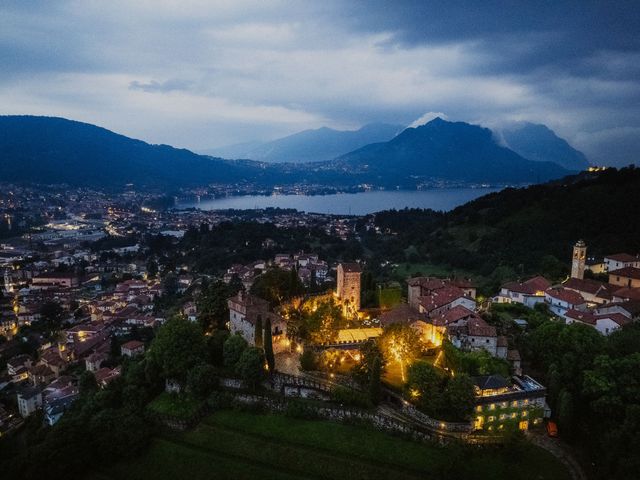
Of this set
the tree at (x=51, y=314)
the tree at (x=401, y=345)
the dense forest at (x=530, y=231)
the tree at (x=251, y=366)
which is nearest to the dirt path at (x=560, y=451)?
the tree at (x=401, y=345)

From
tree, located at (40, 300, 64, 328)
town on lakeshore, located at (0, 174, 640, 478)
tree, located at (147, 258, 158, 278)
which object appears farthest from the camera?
tree, located at (147, 258, 158, 278)

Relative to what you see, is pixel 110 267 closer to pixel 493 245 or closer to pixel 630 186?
pixel 493 245

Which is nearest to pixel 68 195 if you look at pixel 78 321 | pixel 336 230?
pixel 336 230

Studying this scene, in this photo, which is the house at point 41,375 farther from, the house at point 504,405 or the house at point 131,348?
the house at point 504,405

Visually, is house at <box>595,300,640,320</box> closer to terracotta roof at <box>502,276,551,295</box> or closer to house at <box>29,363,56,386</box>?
terracotta roof at <box>502,276,551,295</box>

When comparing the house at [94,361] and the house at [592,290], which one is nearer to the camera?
the house at [592,290]

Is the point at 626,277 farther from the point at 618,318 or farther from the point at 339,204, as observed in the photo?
the point at 339,204

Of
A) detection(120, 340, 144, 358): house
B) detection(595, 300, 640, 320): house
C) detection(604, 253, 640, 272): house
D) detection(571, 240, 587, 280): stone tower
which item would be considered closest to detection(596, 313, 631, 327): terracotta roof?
detection(595, 300, 640, 320): house
